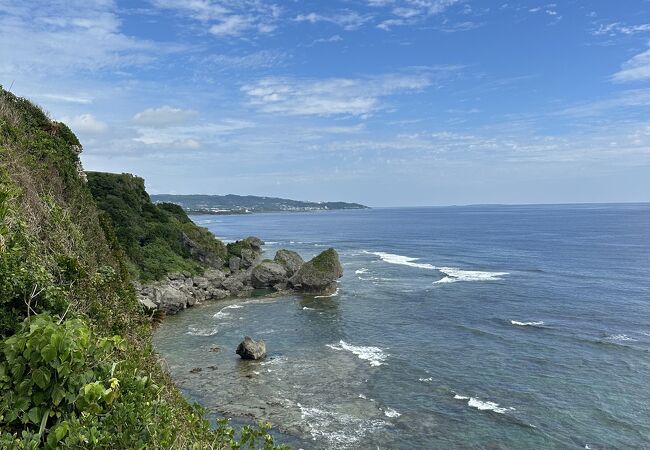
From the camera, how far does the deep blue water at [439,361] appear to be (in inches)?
870

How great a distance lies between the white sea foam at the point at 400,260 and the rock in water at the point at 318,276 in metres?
18.9

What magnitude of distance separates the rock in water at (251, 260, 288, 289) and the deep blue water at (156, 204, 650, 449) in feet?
25.1

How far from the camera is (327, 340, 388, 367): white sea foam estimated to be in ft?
103

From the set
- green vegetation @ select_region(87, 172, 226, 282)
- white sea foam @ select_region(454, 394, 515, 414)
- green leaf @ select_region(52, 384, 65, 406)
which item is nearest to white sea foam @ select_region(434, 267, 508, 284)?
white sea foam @ select_region(454, 394, 515, 414)

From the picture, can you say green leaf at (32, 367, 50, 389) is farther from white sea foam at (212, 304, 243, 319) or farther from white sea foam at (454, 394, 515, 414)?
white sea foam at (212, 304, 243, 319)

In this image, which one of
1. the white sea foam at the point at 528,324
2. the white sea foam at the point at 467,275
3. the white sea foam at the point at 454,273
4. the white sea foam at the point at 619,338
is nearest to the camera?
the white sea foam at the point at 619,338

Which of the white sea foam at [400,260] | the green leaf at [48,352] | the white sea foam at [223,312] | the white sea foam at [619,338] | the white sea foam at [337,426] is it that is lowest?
the white sea foam at [223,312]

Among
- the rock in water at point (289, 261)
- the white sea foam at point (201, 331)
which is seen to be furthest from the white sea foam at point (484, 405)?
the rock in water at point (289, 261)

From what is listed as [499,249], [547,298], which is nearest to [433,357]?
[547,298]

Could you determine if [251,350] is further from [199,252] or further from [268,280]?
[199,252]

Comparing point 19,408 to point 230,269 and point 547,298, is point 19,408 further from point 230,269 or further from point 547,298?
point 230,269

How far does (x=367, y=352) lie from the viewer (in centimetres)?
3319

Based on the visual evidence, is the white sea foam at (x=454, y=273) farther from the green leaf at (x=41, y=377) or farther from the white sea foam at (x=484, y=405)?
the green leaf at (x=41, y=377)

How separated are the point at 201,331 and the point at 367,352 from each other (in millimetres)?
15363
